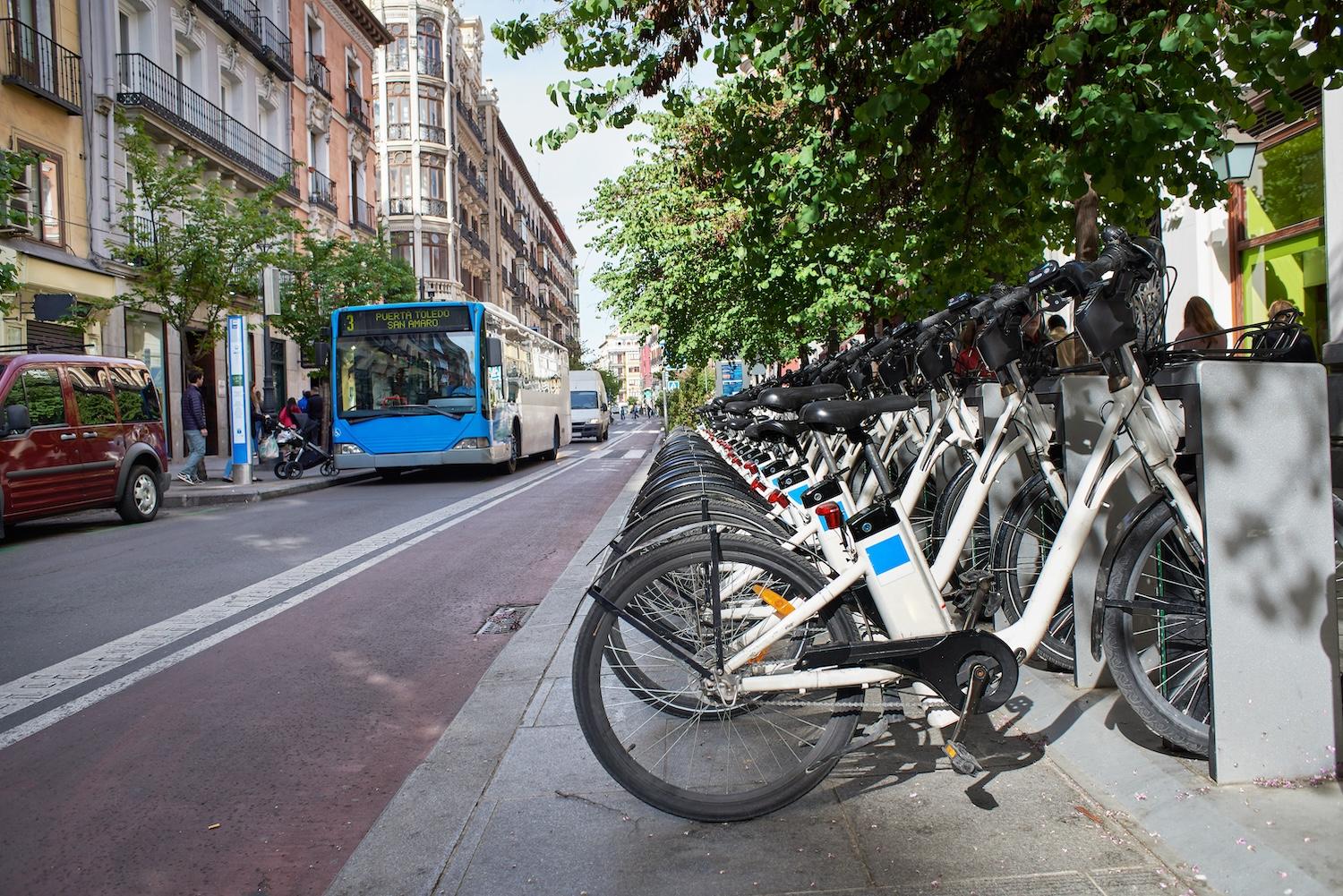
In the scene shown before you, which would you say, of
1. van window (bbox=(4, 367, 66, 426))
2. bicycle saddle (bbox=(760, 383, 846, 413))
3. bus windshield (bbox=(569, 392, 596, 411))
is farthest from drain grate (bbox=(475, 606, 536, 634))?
bus windshield (bbox=(569, 392, 596, 411))

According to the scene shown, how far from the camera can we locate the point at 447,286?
5822 cm

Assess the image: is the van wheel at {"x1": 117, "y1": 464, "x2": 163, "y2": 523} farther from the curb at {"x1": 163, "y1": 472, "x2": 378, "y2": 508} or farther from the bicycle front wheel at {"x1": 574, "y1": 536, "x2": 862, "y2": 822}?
the bicycle front wheel at {"x1": 574, "y1": 536, "x2": 862, "y2": 822}

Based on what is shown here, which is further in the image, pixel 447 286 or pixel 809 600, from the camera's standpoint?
pixel 447 286

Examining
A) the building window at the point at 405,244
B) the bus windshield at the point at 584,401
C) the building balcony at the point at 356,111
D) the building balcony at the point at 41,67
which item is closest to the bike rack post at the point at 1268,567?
the building balcony at the point at 41,67

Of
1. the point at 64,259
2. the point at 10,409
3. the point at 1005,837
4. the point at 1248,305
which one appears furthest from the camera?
the point at 64,259

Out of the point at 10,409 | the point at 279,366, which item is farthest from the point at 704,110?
the point at 279,366

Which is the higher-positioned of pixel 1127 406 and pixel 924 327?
pixel 924 327

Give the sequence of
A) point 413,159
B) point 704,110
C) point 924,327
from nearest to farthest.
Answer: point 924,327 → point 704,110 → point 413,159

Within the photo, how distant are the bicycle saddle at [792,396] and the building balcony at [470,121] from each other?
200ft

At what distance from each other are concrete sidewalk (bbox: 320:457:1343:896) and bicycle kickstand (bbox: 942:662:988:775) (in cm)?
15

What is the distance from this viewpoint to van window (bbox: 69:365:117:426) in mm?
12234

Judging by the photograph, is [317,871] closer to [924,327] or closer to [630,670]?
[630,670]

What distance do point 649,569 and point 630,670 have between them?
0.32 m

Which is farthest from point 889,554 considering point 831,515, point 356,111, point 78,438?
point 356,111
